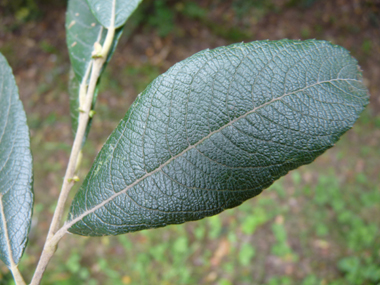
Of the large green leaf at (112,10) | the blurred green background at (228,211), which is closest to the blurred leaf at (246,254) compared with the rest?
the blurred green background at (228,211)

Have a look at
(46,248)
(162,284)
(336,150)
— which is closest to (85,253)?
(162,284)

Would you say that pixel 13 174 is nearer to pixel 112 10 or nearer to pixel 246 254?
pixel 112 10

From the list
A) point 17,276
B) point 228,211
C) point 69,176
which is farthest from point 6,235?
point 228,211

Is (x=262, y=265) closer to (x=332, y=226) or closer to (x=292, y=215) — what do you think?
(x=292, y=215)

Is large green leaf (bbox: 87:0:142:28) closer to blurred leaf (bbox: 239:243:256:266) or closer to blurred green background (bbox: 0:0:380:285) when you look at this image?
blurred green background (bbox: 0:0:380:285)

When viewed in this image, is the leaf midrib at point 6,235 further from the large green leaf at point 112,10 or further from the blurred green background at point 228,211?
the blurred green background at point 228,211

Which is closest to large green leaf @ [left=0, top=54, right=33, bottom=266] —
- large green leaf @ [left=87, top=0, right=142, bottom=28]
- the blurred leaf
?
large green leaf @ [left=87, top=0, right=142, bottom=28]
